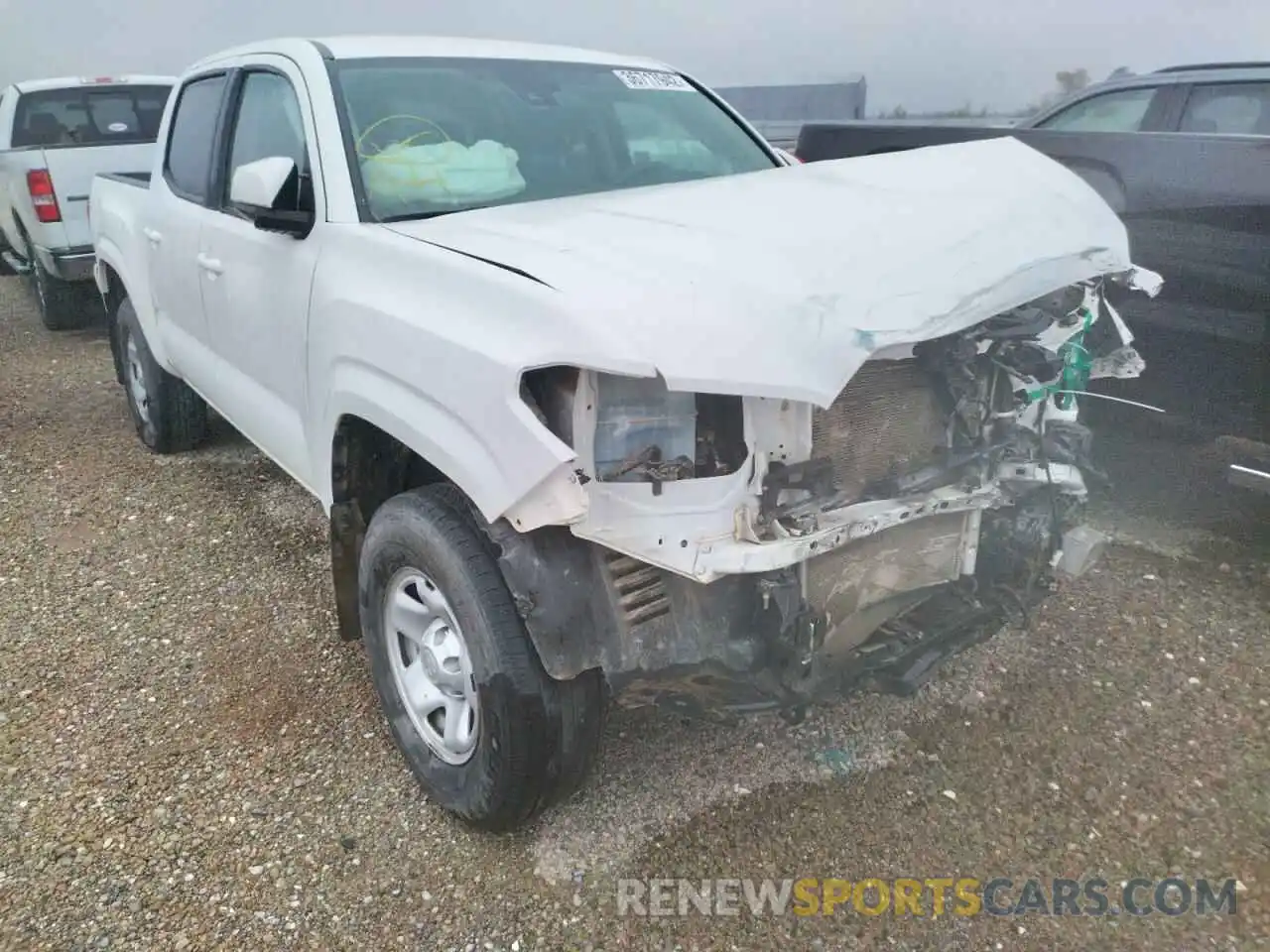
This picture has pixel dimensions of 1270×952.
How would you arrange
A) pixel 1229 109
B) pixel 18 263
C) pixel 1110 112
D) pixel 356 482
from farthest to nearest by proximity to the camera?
1. pixel 18 263
2. pixel 1110 112
3. pixel 1229 109
4. pixel 356 482

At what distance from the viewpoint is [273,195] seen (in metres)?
2.68

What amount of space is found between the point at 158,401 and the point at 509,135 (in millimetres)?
2852

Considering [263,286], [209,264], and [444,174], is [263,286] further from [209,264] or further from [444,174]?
[444,174]

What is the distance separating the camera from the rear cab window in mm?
8125

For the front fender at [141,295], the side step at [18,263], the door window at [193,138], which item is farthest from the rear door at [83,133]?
the door window at [193,138]

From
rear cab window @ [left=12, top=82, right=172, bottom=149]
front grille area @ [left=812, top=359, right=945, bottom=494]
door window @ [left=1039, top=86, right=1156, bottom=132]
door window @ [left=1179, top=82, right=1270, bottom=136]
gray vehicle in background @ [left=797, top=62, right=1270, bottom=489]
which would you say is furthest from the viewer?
rear cab window @ [left=12, top=82, right=172, bottom=149]

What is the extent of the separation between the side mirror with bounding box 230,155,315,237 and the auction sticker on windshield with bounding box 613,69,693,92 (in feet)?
4.27

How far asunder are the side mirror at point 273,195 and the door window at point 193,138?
1.09 meters

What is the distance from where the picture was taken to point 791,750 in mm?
2885

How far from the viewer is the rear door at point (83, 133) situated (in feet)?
25.0

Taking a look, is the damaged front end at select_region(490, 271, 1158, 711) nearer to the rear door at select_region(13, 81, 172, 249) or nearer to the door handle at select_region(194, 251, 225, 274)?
the door handle at select_region(194, 251, 225, 274)

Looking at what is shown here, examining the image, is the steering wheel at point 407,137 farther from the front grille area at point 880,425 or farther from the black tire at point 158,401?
the black tire at point 158,401

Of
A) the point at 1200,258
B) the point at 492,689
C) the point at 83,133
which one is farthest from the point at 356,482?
the point at 83,133

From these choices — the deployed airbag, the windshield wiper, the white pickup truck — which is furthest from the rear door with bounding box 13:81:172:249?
the windshield wiper
